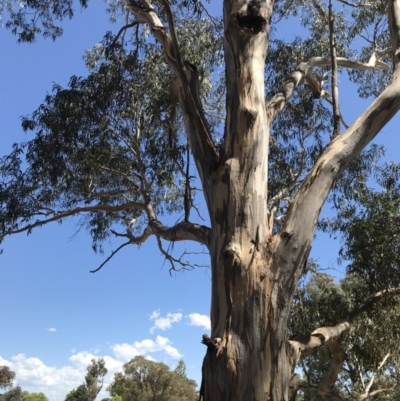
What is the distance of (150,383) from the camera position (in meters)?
23.8

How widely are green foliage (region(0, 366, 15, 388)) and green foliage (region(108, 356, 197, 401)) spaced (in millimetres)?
10203

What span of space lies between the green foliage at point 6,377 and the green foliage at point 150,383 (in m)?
10.2

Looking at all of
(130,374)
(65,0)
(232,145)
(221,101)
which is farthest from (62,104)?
(130,374)

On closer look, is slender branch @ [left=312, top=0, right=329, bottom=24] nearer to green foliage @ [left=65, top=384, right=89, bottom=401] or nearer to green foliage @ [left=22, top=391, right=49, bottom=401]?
green foliage @ [left=65, top=384, right=89, bottom=401]

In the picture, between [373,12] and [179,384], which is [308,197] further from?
[179,384]

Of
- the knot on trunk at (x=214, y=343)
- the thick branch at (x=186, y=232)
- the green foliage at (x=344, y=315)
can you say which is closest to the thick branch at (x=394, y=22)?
the thick branch at (x=186, y=232)

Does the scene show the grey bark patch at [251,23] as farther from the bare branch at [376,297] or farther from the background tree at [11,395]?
the background tree at [11,395]

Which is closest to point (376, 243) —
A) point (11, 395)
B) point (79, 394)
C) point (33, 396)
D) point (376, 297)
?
point (376, 297)

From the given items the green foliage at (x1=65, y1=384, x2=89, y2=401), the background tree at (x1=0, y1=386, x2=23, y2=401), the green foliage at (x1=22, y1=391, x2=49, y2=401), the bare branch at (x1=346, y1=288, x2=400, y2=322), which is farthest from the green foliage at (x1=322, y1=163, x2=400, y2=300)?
the green foliage at (x1=22, y1=391, x2=49, y2=401)

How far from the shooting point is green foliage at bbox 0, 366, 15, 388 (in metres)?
30.6

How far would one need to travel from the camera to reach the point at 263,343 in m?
2.41

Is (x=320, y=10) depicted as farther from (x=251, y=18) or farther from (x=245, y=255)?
(x=245, y=255)

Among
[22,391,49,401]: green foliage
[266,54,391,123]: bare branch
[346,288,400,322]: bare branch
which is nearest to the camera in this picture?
[266,54,391,123]: bare branch

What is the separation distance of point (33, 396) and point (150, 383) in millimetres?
17819
